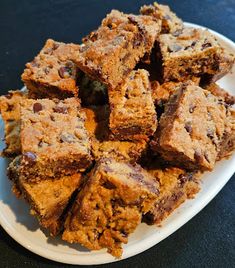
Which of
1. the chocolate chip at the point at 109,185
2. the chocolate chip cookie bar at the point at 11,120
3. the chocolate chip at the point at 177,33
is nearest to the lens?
the chocolate chip at the point at 109,185

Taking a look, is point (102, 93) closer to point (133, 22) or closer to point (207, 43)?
point (133, 22)

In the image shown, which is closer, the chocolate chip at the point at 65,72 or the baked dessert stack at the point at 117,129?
the baked dessert stack at the point at 117,129

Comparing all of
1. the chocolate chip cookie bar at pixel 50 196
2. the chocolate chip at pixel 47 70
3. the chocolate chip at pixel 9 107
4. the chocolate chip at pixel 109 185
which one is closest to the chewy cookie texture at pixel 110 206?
the chocolate chip at pixel 109 185

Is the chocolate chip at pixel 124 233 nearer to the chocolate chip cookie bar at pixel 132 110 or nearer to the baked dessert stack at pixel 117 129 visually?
the baked dessert stack at pixel 117 129

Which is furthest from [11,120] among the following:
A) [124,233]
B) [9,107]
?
[124,233]

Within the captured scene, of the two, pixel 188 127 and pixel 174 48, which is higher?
pixel 174 48

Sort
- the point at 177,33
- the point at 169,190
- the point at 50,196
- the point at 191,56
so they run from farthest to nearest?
the point at 177,33 → the point at 191,56 → the point at 169,190 → the point at 50,196

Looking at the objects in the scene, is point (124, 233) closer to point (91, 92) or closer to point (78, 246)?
point (78, 246)

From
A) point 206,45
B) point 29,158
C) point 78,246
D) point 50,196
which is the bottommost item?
point 78,246
